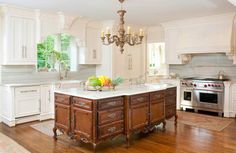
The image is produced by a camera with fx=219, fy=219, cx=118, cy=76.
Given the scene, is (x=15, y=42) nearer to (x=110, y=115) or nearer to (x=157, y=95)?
(x=110, y=115)

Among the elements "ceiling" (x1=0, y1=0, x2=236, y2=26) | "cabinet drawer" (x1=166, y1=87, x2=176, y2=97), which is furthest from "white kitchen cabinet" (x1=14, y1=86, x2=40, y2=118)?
"cabinet drawer" (x1=166, y1=87, x2=176, y2=97)

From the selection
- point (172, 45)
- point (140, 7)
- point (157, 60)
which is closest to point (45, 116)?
point (140, 7)

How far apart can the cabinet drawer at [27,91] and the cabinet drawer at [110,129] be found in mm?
2465

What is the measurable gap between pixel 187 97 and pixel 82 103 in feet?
12.9

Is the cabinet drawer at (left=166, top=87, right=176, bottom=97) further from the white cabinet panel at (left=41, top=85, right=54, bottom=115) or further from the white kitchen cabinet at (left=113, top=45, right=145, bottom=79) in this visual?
the white cabinet panel at (left=41, top=85, right=54, bottom=115)

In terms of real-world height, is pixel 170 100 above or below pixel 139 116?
above

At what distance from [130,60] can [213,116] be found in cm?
304

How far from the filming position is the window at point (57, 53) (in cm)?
588

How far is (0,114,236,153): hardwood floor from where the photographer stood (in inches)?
136

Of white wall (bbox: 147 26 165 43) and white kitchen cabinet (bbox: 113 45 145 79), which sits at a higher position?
white wall (bbox: 147 26 165 43)

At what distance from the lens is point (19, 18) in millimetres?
4934

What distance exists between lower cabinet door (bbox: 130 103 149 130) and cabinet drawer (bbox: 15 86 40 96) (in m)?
2.56

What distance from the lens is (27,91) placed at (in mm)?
4918

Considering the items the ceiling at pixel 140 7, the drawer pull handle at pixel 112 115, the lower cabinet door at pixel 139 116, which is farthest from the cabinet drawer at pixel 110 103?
the ceiling at pixel 140 7
